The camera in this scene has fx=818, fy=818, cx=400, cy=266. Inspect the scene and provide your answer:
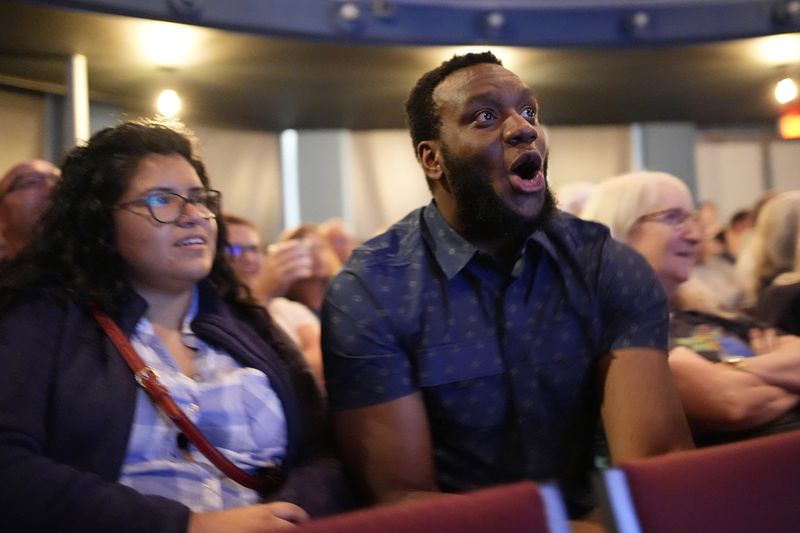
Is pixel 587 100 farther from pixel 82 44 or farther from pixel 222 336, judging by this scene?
pixel 222 336

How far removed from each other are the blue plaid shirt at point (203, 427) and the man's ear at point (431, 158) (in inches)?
20.3

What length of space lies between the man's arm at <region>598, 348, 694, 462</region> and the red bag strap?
2.06 feet

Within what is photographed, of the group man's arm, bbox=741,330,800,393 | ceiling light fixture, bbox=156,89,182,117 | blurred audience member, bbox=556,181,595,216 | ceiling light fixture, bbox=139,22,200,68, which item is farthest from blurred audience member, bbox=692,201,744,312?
ceiling light fixture, bbox=156,89,182,117

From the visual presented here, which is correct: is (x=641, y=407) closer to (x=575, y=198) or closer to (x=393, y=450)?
(x=393, y=450)

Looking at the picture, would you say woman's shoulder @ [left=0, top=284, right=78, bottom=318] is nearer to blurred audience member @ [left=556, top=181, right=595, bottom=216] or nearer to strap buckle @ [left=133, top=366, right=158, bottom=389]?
strap buckle @ [left=133, top=366, right=158, bottom=389]

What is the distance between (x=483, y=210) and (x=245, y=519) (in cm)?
68

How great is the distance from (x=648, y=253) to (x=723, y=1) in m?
3.31

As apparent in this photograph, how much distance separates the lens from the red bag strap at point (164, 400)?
1.32 meters

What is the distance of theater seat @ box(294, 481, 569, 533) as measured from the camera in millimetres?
862

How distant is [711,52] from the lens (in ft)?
16.4

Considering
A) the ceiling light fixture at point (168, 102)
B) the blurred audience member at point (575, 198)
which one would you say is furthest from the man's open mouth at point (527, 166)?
the ceiling light fixture at point (168, 102)

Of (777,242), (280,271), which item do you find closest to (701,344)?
(777,242)

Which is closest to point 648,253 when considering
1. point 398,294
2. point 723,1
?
point 398,294

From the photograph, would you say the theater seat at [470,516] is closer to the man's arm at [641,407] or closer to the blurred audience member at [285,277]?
the man's arm at [641,407]
